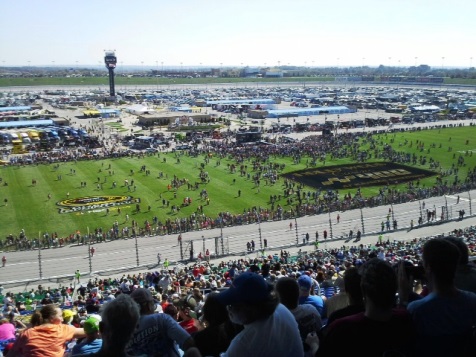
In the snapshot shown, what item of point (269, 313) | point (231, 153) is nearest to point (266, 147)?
point (231, 153)

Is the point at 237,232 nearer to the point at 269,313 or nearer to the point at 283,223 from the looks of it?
the point at 283,223

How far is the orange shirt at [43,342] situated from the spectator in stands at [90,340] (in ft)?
0.52

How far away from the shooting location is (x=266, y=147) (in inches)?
2313

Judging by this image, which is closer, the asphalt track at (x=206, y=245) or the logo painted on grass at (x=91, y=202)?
the asphalt track at (x=206, y=245)

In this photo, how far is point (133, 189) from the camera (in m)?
41.3

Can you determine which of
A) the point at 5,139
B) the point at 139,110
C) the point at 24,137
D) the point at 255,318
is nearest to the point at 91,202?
the point at 24,137

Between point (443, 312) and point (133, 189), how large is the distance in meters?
38.4

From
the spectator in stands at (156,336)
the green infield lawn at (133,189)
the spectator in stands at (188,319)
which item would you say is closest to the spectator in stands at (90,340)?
the spectator in stands at (156,336)

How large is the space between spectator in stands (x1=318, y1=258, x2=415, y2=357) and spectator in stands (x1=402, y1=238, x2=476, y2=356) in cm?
17

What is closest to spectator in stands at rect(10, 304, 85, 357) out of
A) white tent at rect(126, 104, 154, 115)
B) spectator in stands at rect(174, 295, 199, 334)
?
spectator in stands at rect(174, 295, 199, 334)

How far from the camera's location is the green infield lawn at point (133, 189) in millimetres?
34094

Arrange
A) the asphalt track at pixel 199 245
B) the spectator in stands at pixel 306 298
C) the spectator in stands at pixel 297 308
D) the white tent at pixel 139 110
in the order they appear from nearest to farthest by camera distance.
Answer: the spectator in stands at pixel 297 308 < the spectator in stands at pixel 306 298 < the asphalt track at pixel 199 245 < the white tent at pixel 139 110

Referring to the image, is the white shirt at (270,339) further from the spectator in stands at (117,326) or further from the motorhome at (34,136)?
the motorhome at (34,136)

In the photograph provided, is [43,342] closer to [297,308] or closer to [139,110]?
[297,308]
